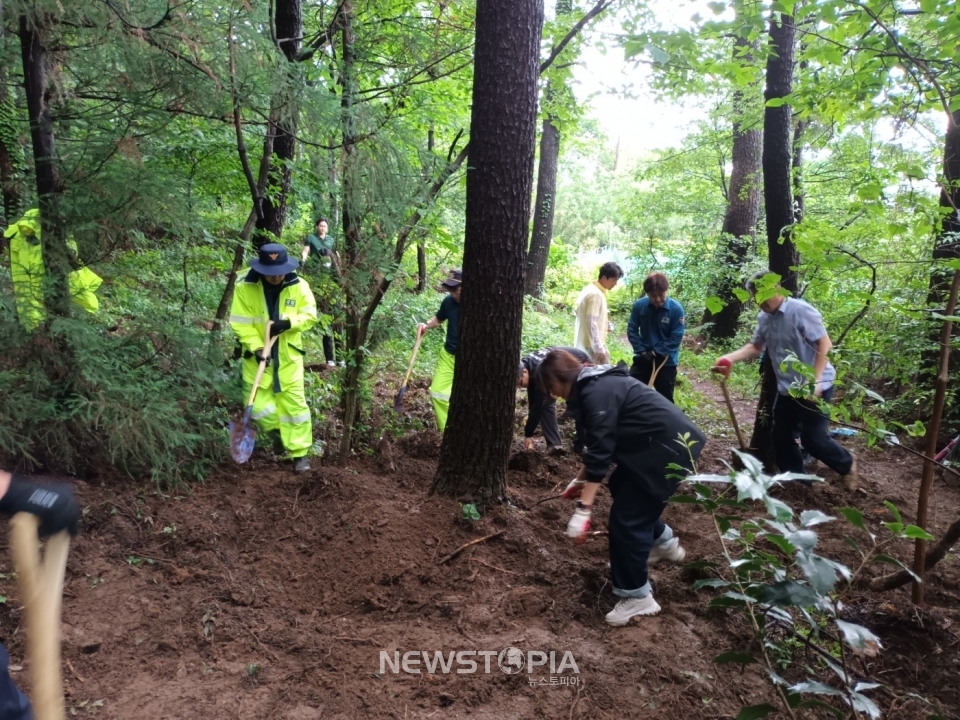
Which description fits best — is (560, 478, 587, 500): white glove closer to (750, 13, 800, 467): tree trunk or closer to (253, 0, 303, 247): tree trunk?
(750, 13, 800, 467): tree trunk

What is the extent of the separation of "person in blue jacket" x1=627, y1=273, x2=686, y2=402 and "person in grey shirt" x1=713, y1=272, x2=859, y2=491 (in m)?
1.30

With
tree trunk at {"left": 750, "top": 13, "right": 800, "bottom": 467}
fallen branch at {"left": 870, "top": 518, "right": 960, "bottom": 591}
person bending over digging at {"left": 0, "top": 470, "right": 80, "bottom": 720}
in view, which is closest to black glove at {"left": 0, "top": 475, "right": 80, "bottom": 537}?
person bending over digging at {"left": 0, "top": 470, "right": 80, "bottom": 720}

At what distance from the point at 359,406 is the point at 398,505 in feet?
4.80

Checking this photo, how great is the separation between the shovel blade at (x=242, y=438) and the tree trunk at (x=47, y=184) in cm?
149

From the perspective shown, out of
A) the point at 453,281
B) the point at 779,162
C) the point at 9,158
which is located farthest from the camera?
the point at 453,281

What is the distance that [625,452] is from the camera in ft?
11.7

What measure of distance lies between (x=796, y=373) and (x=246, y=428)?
4590 millimetres

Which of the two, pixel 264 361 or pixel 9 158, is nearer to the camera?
pixel 9 158

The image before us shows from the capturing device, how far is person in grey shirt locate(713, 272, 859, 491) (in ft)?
15.9

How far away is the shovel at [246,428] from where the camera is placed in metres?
5.13

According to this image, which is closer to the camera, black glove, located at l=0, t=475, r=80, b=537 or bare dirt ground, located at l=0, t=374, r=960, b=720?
black glove, located at l=0, t=475, r=80, b=537

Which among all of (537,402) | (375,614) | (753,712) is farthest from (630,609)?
(537,402)

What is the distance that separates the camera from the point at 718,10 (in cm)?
407

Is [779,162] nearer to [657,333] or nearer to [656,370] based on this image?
[657,333]
